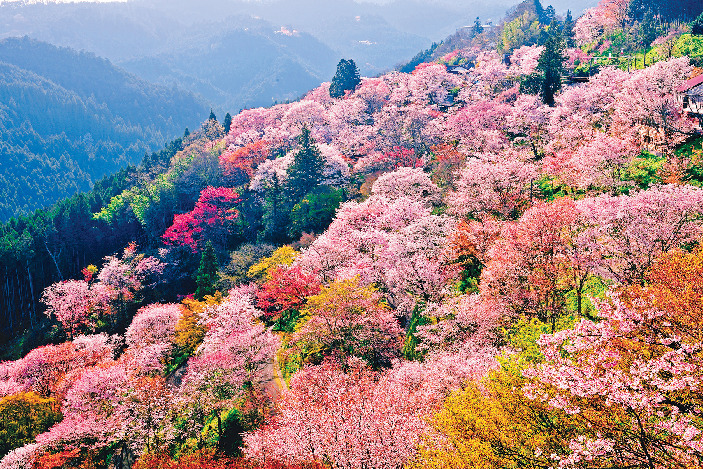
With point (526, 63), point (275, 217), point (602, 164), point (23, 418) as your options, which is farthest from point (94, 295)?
point (526, 63)

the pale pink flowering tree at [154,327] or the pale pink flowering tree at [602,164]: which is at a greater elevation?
the pale pink flowering tree at [602,164]

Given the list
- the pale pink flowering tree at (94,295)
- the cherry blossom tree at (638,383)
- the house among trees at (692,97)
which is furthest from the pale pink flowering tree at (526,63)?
the pale pink flowering tree at (94,295)

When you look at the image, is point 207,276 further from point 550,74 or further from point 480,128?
point 550,74

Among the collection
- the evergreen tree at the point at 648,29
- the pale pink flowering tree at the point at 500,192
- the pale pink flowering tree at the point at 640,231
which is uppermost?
the evergreen tree at the point at 648,29

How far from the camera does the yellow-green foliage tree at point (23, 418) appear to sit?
33.8 meters

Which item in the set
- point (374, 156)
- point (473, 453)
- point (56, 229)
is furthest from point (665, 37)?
point (56, 229)

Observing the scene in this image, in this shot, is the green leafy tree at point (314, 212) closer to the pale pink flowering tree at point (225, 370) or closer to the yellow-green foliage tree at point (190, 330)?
the yellow-green foliage tree at point (190, 330)

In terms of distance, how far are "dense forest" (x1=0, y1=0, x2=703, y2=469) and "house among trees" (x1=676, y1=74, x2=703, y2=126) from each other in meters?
0.29

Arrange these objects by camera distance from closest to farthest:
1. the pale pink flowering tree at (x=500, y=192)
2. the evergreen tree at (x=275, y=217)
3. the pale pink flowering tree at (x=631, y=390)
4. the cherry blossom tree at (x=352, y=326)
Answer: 1. the pale pink flowering tree at (x=631, y=390)
2. the cherry blossom tree at (x=352, y=326)
3. the pale pink flowering tree at (x=500, y=192)
4. the evergreen tree at (x=275, y=217)

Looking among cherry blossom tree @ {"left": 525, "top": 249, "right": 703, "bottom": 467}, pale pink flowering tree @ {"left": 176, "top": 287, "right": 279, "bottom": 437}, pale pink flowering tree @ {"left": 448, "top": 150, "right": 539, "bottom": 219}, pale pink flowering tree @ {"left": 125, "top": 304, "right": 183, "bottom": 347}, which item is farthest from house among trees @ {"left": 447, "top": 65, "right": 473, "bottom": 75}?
cherry blossom tree @ {"left": 525, "top": 249, "right": 703, "bottom": 467}

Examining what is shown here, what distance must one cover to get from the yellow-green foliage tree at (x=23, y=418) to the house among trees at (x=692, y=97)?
240ft

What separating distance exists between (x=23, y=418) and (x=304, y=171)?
158ft

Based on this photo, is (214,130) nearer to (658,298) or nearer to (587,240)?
(587,240)

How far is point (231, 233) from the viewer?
71125mm
